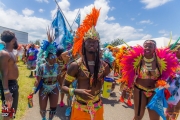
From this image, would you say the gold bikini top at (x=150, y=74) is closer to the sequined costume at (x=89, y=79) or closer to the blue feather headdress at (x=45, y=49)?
the sequined costume at (x=89, y=79)

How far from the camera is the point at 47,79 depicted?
3.71 metres

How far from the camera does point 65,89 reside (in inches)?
93.7

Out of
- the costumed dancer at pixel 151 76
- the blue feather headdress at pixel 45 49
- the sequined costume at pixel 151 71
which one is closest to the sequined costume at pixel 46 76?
the blue feather headdress at pixel 45 49

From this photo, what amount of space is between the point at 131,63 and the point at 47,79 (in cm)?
195

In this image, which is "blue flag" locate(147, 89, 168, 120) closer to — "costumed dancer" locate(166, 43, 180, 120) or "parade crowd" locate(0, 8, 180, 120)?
"parade crowd" locate(0, 8, 180, 120)

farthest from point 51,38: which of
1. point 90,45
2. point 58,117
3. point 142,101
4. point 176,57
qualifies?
point 176,57

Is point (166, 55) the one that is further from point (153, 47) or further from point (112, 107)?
point (112, 107)

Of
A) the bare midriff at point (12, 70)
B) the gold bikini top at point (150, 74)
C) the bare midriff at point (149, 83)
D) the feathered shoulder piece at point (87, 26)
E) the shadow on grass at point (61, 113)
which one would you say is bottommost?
the shadow on grass at point (61, 113)

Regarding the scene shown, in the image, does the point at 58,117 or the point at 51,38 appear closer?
the point at 51,38

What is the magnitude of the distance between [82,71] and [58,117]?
8.59 ft

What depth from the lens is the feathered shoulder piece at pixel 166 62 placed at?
3.47m

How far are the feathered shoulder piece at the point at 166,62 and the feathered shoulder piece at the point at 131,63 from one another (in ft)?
1.32

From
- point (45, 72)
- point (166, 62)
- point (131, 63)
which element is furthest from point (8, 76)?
point (166, 62)

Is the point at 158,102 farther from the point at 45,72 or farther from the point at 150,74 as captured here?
the point at 45,72
